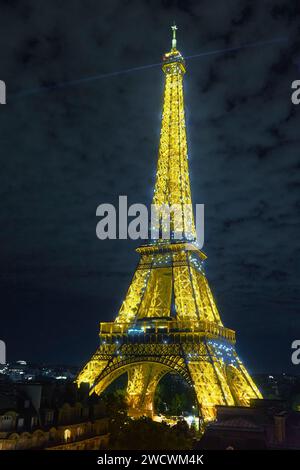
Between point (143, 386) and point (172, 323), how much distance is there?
39.2 ft

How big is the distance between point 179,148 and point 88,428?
3455 centimetres

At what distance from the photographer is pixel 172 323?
42.5m

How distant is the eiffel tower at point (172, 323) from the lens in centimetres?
4009

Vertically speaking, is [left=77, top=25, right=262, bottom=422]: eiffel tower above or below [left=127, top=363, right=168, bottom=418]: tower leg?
above

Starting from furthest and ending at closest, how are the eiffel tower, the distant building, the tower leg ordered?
the tower leg
the eiffel tower
the distant building

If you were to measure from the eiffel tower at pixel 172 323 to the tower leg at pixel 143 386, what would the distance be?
103 mm

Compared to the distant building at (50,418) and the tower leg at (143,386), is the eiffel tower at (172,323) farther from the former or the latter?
the distant building at (50,418)

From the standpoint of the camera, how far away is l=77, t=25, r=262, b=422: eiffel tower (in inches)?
1578

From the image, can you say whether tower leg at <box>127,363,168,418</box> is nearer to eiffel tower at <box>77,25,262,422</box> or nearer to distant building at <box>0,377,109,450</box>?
eiffel tower at <box>77,25,262,422</box>

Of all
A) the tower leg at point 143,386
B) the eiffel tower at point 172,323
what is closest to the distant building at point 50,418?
the eiffel tower at point 172,323

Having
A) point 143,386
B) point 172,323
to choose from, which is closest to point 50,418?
point 172,323

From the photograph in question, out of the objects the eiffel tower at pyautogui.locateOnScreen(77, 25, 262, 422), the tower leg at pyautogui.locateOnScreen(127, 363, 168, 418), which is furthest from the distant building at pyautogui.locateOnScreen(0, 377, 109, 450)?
the tower leg at pyautogui.locateOnScreen(127, 363, 168, 418)

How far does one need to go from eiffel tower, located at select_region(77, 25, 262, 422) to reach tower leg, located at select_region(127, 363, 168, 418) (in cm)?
10

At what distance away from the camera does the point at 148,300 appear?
162 ft
